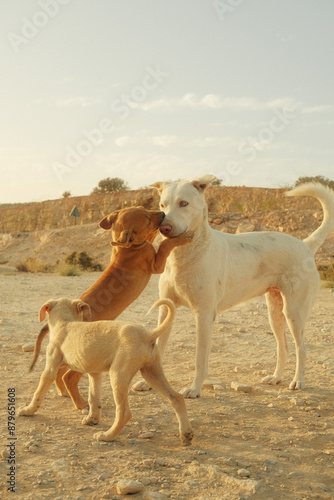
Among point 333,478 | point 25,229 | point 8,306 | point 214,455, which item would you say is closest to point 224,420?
point 214,455

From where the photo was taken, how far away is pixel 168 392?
375 centimetres

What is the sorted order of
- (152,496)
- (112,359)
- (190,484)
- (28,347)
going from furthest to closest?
1. (28,347)
2. (112,359)
3. (190,484)
4. (152,496)

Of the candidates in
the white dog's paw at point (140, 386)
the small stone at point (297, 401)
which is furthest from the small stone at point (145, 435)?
the small stone at point (297, 401)

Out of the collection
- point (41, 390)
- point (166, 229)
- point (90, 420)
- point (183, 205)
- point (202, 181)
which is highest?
point (202, 181)

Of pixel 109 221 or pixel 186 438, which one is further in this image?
pixel 109 221

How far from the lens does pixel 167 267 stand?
5.38 meters

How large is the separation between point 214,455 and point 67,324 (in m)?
1.56

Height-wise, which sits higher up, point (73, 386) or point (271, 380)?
point (73, 386)

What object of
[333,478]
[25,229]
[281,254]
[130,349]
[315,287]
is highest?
[25,229]

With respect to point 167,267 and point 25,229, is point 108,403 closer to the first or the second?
point 167,267

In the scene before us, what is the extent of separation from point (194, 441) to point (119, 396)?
0.78 metres

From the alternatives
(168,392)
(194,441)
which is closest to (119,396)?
(168,392)

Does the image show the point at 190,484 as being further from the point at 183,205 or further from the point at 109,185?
the point at 109,185

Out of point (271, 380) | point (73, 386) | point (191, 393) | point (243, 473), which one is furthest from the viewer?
point (271, 380)
